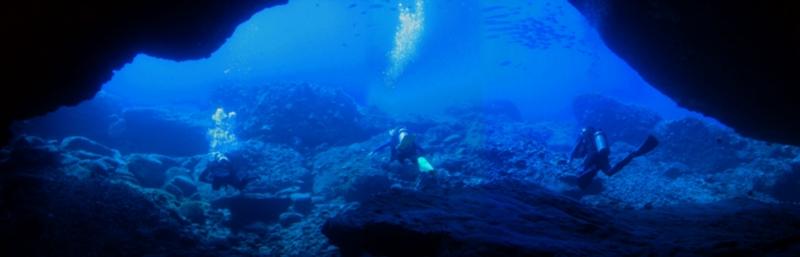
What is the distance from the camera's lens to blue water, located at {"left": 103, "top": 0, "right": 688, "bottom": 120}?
42344 mm

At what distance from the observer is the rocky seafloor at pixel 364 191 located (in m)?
4.46

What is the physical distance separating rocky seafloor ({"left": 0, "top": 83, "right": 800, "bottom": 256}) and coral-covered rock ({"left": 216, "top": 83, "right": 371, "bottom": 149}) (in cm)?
7

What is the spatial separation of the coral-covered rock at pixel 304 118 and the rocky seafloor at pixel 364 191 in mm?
72

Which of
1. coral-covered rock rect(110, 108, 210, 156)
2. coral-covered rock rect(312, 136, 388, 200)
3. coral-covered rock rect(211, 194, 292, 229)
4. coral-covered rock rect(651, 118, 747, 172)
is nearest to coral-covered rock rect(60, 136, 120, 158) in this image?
coral-covered rock rect(110, 108, 210, 156)

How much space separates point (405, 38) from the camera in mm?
55000

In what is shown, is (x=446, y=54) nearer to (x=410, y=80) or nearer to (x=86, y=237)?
(x=410, y=80)

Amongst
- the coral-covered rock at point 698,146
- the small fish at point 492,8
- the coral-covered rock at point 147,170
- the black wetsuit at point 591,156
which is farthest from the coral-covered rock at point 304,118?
the small fish at point 492,8

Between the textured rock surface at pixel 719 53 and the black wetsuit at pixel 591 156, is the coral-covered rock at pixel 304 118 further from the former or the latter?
the textured rock surface at pixel 719 53

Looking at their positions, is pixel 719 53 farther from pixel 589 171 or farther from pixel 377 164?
pixel 377 164

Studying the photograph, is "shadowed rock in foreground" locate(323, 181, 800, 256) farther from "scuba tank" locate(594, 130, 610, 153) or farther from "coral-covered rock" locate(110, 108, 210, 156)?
"coral-covered rock" locate(110, 108, 210, 156)

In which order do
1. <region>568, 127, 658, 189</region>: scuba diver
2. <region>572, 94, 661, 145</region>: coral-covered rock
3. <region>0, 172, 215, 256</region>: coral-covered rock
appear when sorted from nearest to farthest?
<region>0, 172, 215, 256</region>: coral-covered rock → <region>568, 127, 658, 189</region>: scuba diver → <region>572, 94, 661, 145</region>: coral-covered rock

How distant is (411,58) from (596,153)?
51924 mm

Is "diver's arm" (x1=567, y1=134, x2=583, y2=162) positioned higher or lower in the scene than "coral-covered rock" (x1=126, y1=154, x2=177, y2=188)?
lower

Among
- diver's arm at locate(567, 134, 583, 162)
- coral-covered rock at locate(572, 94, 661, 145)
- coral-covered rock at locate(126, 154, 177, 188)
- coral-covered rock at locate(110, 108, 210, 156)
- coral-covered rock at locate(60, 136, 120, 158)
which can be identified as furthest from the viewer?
coral-covered rock at locate(572, 94, 661, 145)
